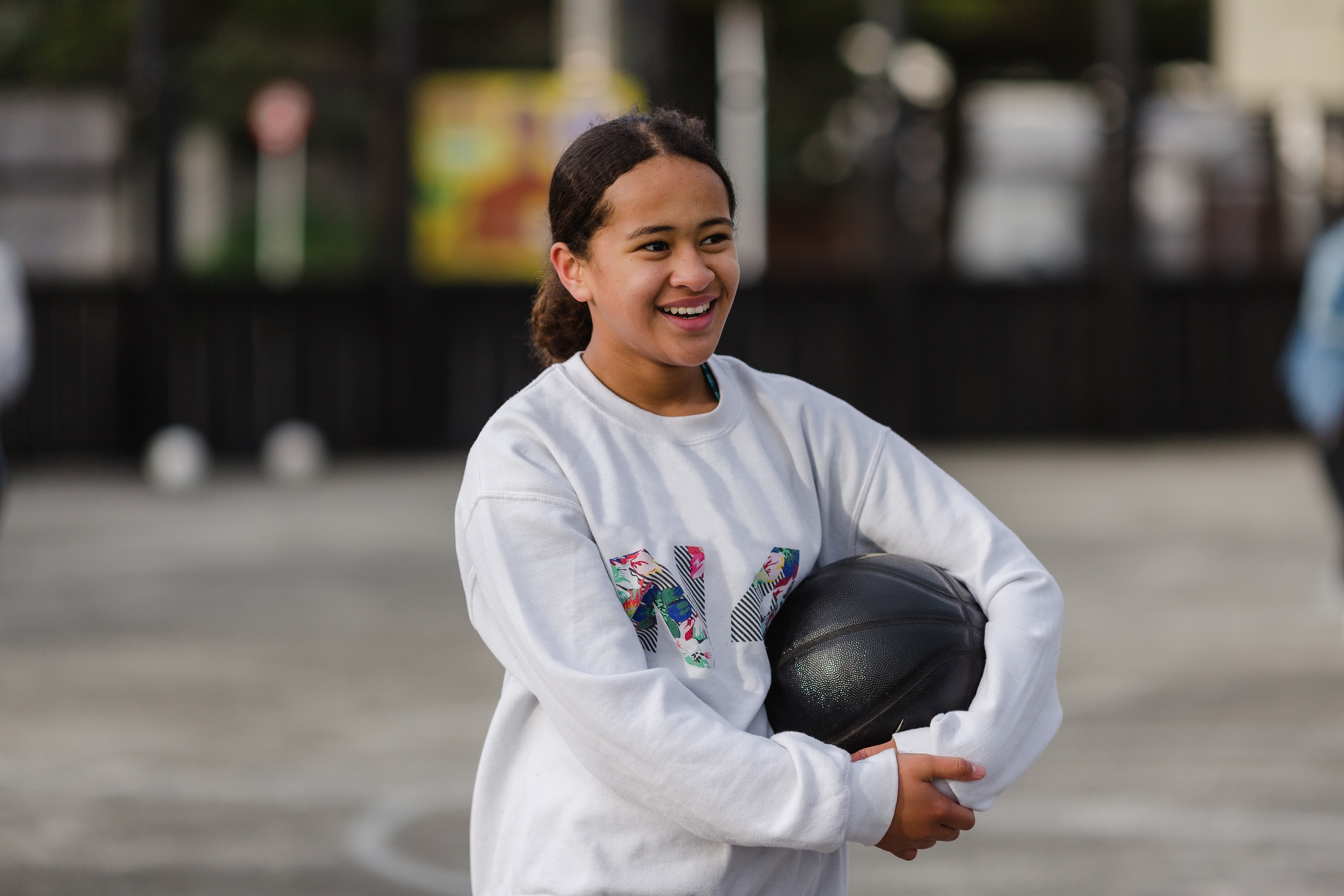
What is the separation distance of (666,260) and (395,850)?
9.24ft

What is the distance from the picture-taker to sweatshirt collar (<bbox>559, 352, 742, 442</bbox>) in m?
2.63

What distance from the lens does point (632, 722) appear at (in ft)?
7.82

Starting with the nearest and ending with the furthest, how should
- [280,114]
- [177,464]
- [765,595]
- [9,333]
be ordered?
[765,595] → [9,333] → [177,464] → [280,114]

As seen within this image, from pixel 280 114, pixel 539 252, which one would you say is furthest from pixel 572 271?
pixel 280 114

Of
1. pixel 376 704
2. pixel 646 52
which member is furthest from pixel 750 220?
pixel 376 704

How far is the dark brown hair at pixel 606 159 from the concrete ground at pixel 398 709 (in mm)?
2455

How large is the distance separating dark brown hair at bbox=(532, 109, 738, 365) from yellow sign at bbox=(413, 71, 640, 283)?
12135 millimetres

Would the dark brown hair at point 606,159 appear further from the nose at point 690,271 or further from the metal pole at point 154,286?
the metal pole at point 154,286

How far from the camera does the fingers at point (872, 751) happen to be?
8.18 feet

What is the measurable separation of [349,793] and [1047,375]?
11.5 metres

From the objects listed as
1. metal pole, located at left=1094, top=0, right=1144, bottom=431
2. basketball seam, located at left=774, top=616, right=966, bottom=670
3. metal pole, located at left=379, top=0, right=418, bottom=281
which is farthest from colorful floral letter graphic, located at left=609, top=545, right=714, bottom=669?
metal pole, located at left=1094, top=0, right=1144, bottom=431

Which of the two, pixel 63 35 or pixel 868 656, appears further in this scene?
pixel 63 35

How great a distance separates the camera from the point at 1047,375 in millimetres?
16219

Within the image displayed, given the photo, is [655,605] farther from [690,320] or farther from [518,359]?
[518,359]
